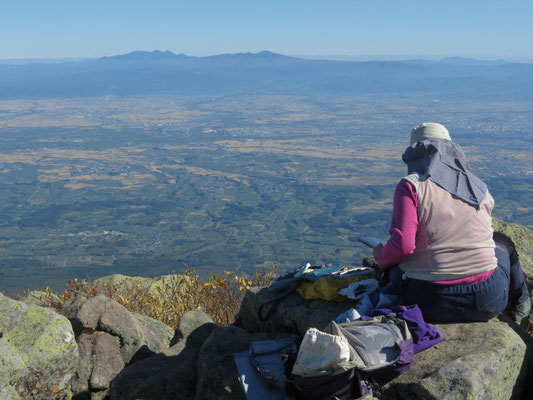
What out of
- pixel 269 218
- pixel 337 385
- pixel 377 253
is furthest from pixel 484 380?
pixel 269 218

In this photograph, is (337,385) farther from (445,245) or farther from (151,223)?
(151,223)

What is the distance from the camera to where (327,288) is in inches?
191

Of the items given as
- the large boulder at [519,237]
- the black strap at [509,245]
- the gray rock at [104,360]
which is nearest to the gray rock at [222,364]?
the gray rock at [104,360]

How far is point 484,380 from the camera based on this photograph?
3447mm

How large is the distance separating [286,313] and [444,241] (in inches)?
67.1

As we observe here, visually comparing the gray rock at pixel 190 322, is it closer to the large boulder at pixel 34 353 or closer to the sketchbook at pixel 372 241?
the large boulder at pixel 34 353

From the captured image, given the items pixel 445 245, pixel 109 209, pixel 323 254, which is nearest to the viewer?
pixel 445 245

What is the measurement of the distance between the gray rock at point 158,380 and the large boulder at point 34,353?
0.47 m

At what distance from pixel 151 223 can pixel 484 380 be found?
408 ft

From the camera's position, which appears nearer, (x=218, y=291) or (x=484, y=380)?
(x=484, y=380)

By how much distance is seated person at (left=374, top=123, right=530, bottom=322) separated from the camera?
13.0 feet

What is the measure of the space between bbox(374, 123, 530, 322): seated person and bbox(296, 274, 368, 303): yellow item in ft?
2.27

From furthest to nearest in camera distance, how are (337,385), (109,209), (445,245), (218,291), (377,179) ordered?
(377,179) → (109,209) → (218,291) → (445,245) → (337,385)

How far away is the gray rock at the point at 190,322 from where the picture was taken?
213 inches
